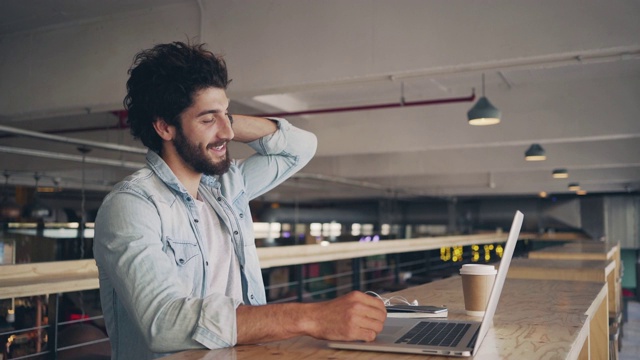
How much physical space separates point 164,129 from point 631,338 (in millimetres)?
7881

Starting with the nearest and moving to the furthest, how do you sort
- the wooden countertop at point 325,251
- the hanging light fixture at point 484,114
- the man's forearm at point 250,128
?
the man's forearm at point 250,128 < the wooden countertop at point 325,251 < the hanging light fixture at point 484,114

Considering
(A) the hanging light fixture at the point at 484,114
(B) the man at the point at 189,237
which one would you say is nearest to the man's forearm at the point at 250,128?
(B) the man at the point at 189,237

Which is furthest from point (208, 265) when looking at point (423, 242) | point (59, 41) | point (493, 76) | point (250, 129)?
point (423, 242)

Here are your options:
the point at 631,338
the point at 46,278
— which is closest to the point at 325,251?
the point at 46,278

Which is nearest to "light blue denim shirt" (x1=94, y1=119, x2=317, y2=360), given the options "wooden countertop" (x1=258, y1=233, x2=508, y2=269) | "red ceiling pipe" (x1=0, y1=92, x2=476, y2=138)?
"wooden countertop" (x1=258, y1=233, x2=508, y2=269)

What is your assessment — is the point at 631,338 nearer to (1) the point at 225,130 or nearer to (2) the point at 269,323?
(1) the point at 225,130

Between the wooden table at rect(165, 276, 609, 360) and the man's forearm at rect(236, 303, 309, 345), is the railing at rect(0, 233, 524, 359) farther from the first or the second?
the man's forearm at rect(236, 303, 309, 345)

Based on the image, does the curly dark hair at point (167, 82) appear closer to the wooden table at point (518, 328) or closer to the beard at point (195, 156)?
the beard at point (195, 156)

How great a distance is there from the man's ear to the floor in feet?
20.3

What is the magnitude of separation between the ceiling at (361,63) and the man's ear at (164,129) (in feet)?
8.36

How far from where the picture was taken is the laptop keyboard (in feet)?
3.23

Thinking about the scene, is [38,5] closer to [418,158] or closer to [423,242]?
[423,242]

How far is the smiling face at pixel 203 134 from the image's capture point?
4.16 ft

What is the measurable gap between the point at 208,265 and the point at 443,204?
16.4m
